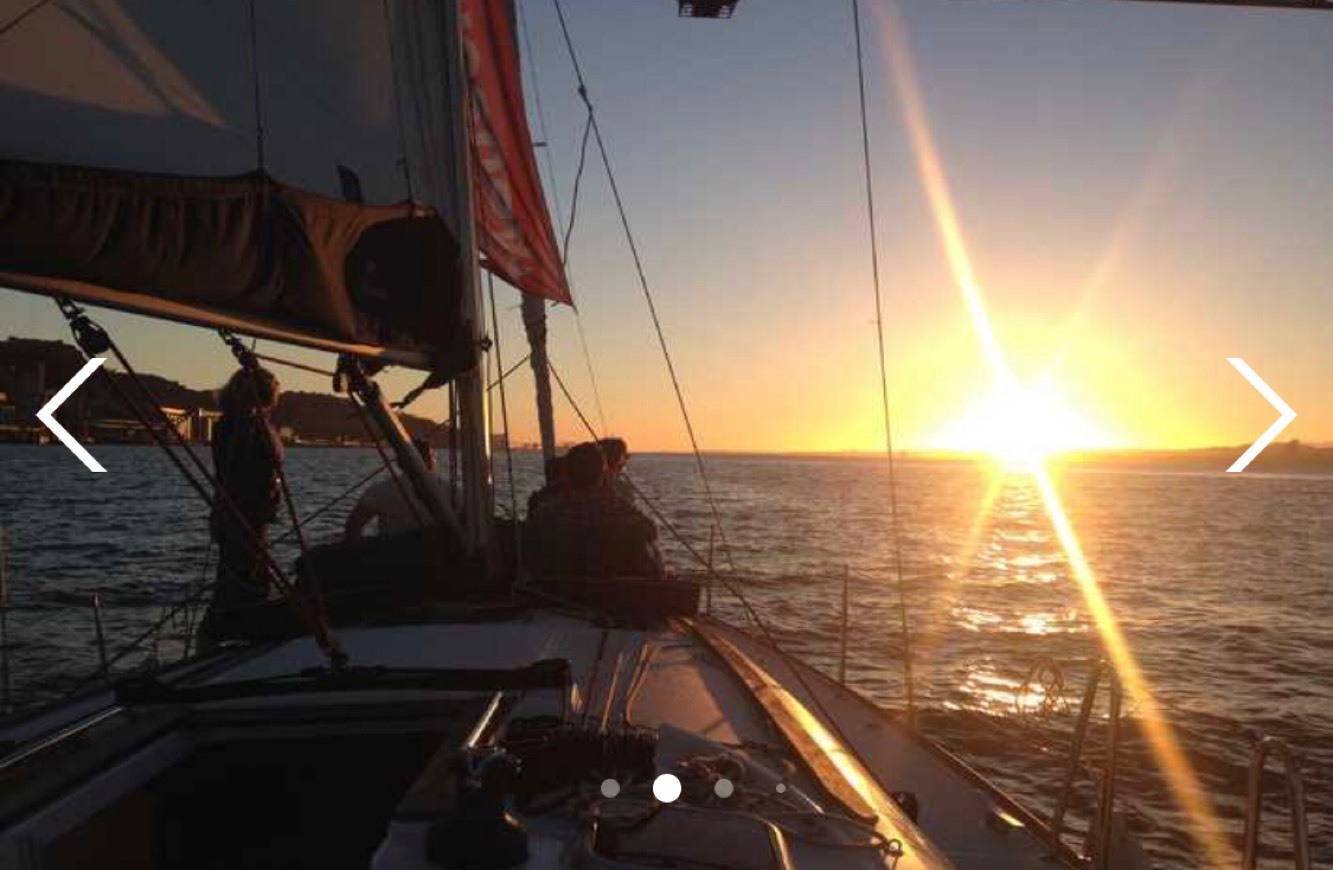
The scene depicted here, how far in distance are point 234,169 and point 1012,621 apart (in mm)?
20019

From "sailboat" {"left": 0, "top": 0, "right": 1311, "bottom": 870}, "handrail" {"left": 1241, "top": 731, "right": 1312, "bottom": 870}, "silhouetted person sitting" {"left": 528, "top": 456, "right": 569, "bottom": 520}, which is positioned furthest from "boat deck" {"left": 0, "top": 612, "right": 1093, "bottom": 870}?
"silhouetted person sitting" {"left": 528, "top": 456, "right": 569, "bottom": 520}

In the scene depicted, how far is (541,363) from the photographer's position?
482 inches

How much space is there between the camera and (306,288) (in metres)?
3.78

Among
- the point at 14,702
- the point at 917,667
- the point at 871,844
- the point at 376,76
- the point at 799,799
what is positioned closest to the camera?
the point at 871,844

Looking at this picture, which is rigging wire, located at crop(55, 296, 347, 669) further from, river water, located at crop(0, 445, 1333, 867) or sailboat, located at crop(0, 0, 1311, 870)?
river water, located at crop(0, 445, 1333, 867)

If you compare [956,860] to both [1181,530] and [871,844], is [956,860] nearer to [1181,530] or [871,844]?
[871,844]

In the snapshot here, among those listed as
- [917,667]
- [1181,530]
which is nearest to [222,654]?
[917,667]

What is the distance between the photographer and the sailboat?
2.80 meters

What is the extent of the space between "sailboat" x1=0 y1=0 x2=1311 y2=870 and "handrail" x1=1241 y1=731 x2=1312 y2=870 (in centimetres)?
57

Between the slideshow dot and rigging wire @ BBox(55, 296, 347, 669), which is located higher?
rigging wire @ BBox(55, 296, 347, 669)

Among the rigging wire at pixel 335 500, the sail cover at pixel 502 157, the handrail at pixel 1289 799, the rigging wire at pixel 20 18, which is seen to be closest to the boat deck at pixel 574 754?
the rigging wire at pixel 335 500

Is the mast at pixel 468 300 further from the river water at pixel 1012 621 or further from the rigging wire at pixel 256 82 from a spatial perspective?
the river water at pixel 1012 621

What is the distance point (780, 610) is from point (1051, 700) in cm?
1622

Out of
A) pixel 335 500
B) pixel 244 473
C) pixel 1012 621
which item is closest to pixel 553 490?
pixel 335 500
